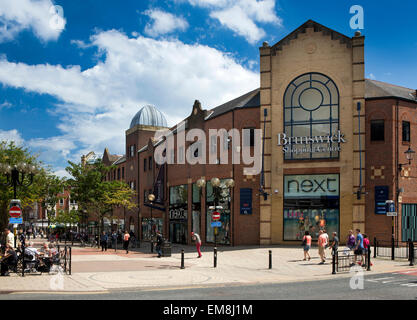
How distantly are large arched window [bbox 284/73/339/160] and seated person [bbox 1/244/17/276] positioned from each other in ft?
65.7

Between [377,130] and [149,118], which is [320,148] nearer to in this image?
[377,130]

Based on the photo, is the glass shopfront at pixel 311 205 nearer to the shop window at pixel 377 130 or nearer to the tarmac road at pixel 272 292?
the shop window at pixel 377 130

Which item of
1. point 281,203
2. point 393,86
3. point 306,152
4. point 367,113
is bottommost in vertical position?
point 281,203

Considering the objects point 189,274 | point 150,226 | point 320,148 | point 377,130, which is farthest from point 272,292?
point 150,226

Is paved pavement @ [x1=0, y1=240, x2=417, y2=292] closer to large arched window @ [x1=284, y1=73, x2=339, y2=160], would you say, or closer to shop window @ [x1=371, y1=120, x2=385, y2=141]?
large arched window @ [x1=284, y1=73, x2=339, y2=160]

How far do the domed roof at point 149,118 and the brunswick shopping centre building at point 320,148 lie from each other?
28136mm

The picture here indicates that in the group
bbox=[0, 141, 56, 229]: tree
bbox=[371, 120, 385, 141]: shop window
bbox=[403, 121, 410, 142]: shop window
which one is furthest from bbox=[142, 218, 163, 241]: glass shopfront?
bbox=[403, 121, 410, 142]: shop window

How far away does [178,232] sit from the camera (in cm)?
4238

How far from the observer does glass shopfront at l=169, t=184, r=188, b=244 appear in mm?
41000
